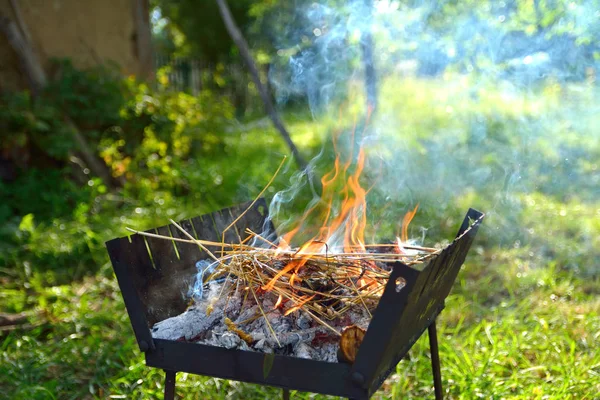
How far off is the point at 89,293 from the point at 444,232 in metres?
2.81

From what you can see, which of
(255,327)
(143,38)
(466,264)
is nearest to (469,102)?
(466,264)

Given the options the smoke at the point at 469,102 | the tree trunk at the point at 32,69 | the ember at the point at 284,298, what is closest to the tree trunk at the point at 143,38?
the tree trunk at the point at 32,69

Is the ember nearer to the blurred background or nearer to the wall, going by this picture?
the blurred background

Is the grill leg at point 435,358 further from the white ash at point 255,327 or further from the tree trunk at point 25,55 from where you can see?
the tree trunk at point 25,55

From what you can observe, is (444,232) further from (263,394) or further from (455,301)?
(263,394)

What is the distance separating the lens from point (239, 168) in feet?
21.7

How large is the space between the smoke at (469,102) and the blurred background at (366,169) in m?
0.03

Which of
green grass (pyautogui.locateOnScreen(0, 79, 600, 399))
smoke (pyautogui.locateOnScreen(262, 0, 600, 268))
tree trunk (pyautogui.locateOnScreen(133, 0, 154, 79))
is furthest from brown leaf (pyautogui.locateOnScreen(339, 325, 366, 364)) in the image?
tree trunk (pyautogui.locateOnScreen(133, 0, 154, 79))

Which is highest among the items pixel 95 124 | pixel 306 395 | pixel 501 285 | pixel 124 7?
pixel 124 7

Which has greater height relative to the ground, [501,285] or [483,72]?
[483,72]

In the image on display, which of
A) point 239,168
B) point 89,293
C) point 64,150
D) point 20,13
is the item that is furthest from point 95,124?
point 89,293

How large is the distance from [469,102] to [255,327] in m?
6.94

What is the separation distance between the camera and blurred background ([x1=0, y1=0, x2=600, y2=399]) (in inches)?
116

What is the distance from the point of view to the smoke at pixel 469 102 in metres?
5.02
